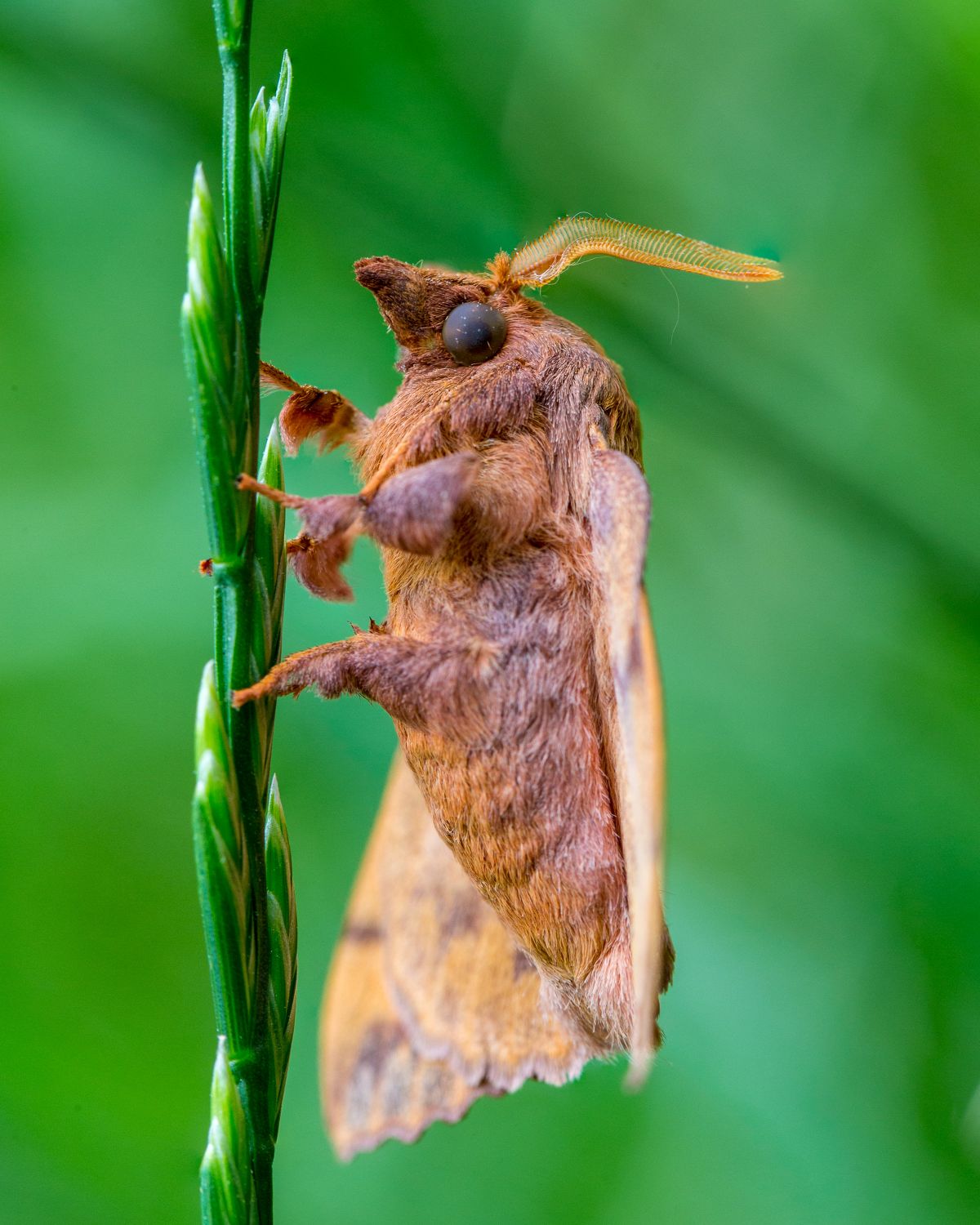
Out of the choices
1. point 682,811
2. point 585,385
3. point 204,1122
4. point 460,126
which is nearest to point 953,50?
point 460,126

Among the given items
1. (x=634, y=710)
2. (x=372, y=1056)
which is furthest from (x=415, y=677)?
(x=372, y=1056)

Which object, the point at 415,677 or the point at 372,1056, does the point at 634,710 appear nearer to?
the point at 415,677

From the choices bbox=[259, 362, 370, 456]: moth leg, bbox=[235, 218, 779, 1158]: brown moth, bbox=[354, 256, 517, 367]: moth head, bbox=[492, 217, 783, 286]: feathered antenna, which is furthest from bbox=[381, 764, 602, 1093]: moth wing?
bbox=[492, 217, 783, 286]: feathered antenna

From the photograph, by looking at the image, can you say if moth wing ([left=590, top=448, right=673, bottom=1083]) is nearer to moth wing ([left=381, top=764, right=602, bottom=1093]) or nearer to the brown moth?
the brown moth

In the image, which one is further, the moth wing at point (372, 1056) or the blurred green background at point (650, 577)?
the blurred green background at point (650, 577)

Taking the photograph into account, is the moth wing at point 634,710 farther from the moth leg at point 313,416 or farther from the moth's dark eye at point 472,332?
the moth leg at point 313,416

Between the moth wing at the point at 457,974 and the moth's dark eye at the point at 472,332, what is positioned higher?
the moth's dark eye at the point at 472,332

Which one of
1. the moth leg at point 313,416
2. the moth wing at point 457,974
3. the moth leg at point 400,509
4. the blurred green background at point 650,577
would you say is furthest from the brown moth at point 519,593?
the blurred green background at point 650,577

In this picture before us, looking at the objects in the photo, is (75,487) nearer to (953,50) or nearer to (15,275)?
(15,275)
